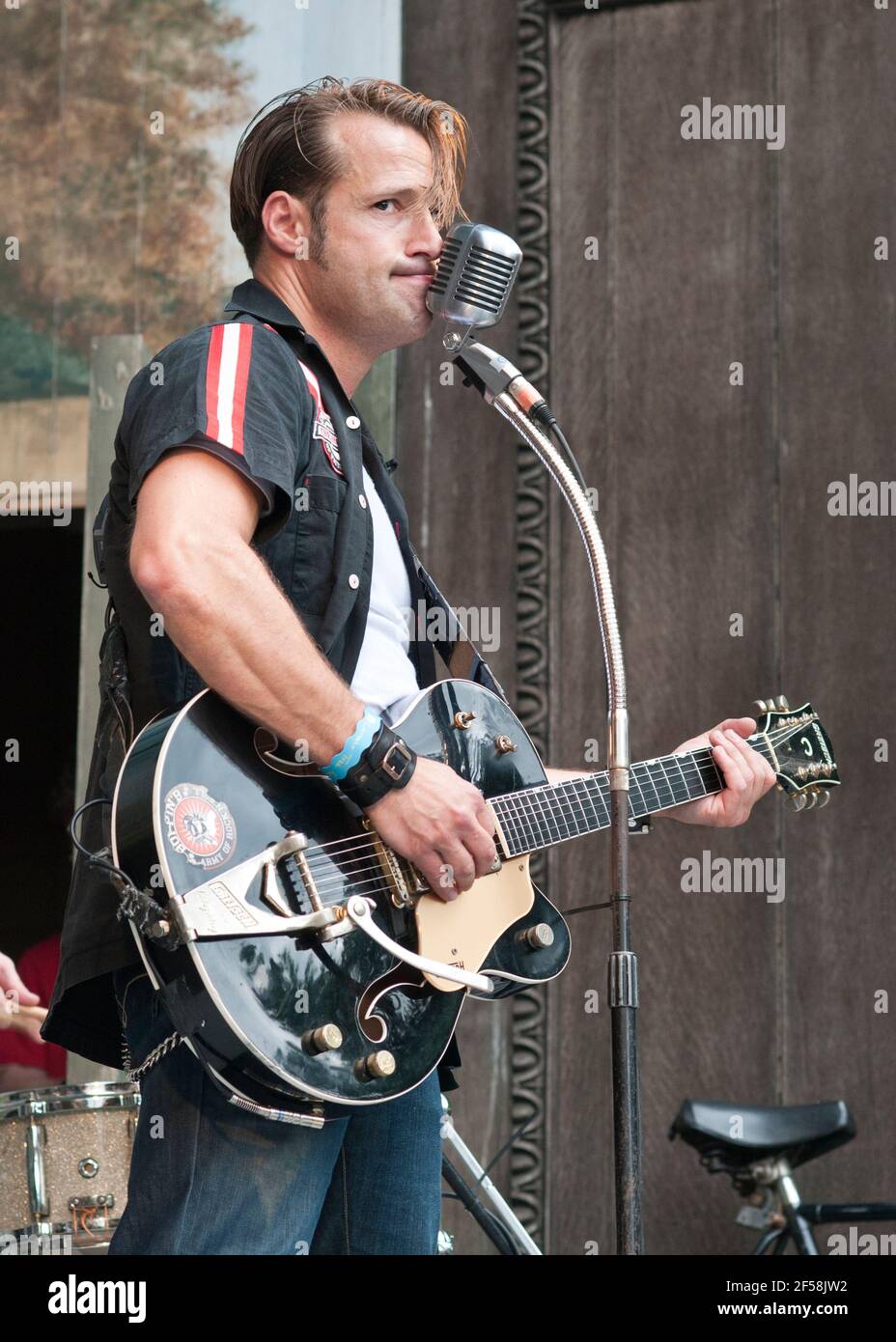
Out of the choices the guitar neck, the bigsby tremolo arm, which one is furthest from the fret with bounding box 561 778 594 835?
the bigsby tremolo arm

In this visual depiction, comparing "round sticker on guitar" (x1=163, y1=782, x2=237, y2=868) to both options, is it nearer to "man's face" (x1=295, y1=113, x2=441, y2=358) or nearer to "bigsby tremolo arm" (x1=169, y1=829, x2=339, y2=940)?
"bigsby tremolo arm" (x1=169, y1=829, x2=339, y2=940)

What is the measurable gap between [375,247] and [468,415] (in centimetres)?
144

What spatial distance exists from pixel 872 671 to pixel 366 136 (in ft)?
5.22

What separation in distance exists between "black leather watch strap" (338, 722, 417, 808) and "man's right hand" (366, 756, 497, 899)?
0.01 m

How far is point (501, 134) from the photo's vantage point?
352cm

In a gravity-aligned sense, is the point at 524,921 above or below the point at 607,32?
below

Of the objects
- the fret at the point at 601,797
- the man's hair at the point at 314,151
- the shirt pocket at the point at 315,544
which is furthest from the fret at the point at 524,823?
the man's hair at the point at 314,151

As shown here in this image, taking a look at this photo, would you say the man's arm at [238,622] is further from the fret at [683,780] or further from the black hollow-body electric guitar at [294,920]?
the fret at [683,780]

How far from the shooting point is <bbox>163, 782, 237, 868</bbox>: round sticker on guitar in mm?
1599

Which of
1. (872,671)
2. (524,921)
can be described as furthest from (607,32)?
(524,921)

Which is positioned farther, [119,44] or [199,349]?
[119,44]

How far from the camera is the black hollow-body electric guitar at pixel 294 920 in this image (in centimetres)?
158

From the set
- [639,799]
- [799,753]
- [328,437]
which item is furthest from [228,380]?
[799,753]
